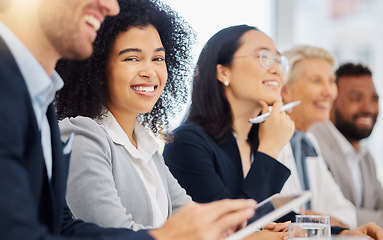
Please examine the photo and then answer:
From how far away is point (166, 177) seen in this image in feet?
4.77

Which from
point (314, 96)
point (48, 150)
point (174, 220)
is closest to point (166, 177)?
point (48, 150)

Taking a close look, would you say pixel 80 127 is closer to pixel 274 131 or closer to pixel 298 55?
pixel 274 131

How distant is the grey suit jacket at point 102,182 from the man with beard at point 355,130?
192 cm

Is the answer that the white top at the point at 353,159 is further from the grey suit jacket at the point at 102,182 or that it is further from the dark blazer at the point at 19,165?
the dark blazer at the point at 19,165

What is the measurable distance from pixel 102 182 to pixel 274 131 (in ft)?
2.73

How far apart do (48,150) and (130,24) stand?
52 centimetres

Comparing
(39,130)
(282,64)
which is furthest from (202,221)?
(282,64)

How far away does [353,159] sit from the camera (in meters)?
3.13

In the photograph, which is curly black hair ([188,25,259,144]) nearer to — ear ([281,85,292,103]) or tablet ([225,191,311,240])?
ear ([281,85,292,103])

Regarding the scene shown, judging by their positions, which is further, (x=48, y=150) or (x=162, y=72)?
(x=162, y=72)

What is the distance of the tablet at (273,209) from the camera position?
0.76m

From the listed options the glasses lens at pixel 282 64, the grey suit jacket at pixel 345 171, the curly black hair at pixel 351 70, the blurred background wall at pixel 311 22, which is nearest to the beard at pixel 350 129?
the grey suit jacket at pixel 345 171

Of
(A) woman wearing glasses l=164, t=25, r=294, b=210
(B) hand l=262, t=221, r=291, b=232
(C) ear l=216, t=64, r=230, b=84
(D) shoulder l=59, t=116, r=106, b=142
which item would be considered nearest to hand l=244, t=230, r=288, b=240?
(B) hand l=262, t=221, r=291, b=232

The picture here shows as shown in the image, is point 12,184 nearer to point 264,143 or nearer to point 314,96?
point 264,143
